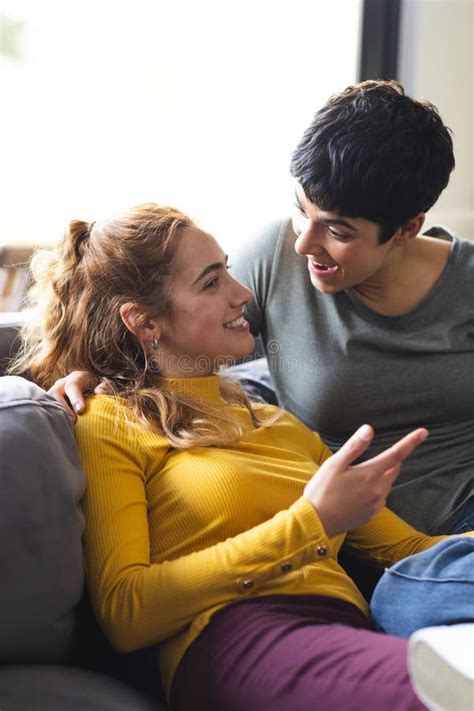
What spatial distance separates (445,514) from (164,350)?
1.99ft

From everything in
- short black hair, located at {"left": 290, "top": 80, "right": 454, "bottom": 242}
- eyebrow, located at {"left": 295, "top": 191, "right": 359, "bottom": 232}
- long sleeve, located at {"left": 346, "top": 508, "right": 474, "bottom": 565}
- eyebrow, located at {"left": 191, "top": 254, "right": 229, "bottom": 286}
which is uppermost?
short black hair, located at {"left": 290, "top": 80, "right": 454, "bottom": 242}

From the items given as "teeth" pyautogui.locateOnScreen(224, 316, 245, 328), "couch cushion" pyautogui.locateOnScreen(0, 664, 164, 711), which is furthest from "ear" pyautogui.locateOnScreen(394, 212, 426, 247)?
"couch cushion" pyautogui.locateOnScreen(0, 664, 164, 711)

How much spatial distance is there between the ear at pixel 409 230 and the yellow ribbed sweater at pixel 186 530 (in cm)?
44

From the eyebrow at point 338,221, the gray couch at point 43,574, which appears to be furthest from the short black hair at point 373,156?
the gray couch at point 43,574

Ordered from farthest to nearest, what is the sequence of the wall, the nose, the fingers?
1. the wall
2. the nose
3. the fingers

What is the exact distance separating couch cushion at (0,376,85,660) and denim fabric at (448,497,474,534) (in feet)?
2.48

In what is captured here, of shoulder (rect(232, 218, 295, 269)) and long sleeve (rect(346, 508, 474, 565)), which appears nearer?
long sleeve (rect(346, 508, 474, 565))

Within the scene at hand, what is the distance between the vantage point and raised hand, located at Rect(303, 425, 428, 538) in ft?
3.92

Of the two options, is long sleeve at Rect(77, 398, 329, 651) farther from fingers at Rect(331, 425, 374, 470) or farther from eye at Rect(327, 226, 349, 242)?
eye at Rect(327, 226, 349, 242)

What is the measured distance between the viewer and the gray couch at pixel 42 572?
1105mm

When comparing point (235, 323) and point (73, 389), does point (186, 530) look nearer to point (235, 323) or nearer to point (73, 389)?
point (73, 389)

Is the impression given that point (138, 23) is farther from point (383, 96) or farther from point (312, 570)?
point (312, 570)

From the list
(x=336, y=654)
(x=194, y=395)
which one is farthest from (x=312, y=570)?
(x=194, y=395)

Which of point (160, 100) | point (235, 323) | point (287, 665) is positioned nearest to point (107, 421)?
point (235, 323)
